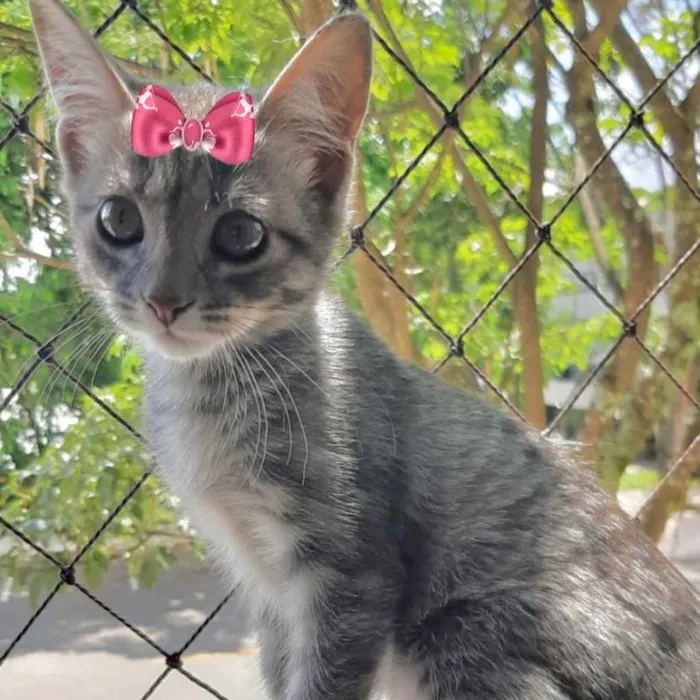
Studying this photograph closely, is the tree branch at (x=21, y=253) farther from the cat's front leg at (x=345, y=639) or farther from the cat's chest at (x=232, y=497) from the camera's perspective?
the cat's front leg at (x=345, y=639)

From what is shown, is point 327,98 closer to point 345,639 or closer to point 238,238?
point 238,238

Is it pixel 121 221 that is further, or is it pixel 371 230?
pixel 371 230

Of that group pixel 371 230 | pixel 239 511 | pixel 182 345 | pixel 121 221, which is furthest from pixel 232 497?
pixel 371 230

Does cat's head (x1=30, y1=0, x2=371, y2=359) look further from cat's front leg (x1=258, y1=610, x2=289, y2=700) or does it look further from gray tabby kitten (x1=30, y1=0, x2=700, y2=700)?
cat's front leg (x1=258, y1=610, x2=289, y2=700)

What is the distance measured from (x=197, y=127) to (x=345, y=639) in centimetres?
47

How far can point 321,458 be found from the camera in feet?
2.59

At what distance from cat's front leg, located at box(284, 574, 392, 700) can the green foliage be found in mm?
316

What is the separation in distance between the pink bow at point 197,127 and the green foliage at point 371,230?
0.67 feet

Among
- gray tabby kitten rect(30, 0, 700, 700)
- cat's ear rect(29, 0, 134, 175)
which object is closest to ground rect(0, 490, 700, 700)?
gray tabby kitten rect(30, 0, 700, 700)

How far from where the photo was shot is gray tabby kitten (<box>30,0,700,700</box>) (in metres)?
0.75

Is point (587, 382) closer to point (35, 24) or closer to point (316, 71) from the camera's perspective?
point (316, 71)

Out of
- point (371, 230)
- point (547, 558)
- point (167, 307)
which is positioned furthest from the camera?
point (371, 230)

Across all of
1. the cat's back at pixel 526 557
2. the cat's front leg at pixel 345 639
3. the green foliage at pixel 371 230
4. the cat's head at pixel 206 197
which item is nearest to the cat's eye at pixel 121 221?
the cat's head at pixel 206 197

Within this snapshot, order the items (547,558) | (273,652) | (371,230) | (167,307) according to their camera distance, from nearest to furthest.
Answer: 1. (167,307)
2. (547,558)
3. (273,652)
4. (371,230)
